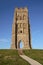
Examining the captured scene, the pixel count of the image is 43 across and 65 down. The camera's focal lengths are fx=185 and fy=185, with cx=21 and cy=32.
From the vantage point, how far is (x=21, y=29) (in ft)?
222

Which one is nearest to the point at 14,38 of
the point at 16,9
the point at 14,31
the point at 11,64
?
the point at 14,31

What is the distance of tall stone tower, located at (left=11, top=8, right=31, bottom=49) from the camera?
66331 millimetres

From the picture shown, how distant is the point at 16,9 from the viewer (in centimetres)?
7131

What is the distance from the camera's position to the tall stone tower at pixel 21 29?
66331 millimetres

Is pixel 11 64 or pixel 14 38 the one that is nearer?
pixel 11 64

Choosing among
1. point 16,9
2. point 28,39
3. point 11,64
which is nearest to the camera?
point 11,64

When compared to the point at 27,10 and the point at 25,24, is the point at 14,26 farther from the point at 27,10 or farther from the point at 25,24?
the point at 27,10

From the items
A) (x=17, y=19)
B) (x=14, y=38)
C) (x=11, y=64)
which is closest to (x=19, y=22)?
(x=17, y=19)

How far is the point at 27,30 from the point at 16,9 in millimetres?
9970

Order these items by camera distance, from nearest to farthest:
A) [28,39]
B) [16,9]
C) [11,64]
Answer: [11,64] → [28,39] → [16,9]

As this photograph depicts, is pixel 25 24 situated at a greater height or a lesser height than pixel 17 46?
greater

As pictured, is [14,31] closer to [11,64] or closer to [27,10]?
[27,10]

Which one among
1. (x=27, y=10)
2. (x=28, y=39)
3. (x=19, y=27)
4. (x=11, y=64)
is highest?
(x=27, y=10)

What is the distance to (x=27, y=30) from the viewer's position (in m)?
67.3
